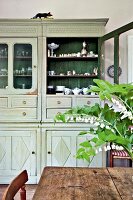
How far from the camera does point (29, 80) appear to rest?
3.83 metres

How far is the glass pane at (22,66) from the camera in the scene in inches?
150

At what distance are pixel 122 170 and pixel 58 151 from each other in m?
1.86

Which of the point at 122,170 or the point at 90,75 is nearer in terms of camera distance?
the point at 122,170

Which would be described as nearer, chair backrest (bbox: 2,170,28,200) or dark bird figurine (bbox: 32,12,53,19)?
chair backrest (bbox: 2,170,28,200)

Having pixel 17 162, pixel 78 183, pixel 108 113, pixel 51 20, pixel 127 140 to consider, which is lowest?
pixel 17 162

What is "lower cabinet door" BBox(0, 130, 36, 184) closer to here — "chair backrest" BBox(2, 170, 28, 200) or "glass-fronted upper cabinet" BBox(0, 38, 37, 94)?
"glass-fronted upper cabinet" BBox(0, 38, 37, 94)

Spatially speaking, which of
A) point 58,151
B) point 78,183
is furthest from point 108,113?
point 58,151

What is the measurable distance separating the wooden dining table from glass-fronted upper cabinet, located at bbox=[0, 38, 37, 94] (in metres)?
2.01

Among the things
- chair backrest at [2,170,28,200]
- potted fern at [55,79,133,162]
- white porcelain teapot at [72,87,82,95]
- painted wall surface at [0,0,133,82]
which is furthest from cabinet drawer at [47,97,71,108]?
potted fern at [55,79,133,162]

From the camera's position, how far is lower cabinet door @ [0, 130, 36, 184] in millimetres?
3754

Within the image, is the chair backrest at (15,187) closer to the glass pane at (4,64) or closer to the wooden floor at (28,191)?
the wooden floor at (28,191)

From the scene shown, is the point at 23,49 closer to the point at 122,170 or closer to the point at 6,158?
the point at 6,158

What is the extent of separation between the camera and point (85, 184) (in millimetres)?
1636

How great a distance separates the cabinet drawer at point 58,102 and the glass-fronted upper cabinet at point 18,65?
261 millimetres
